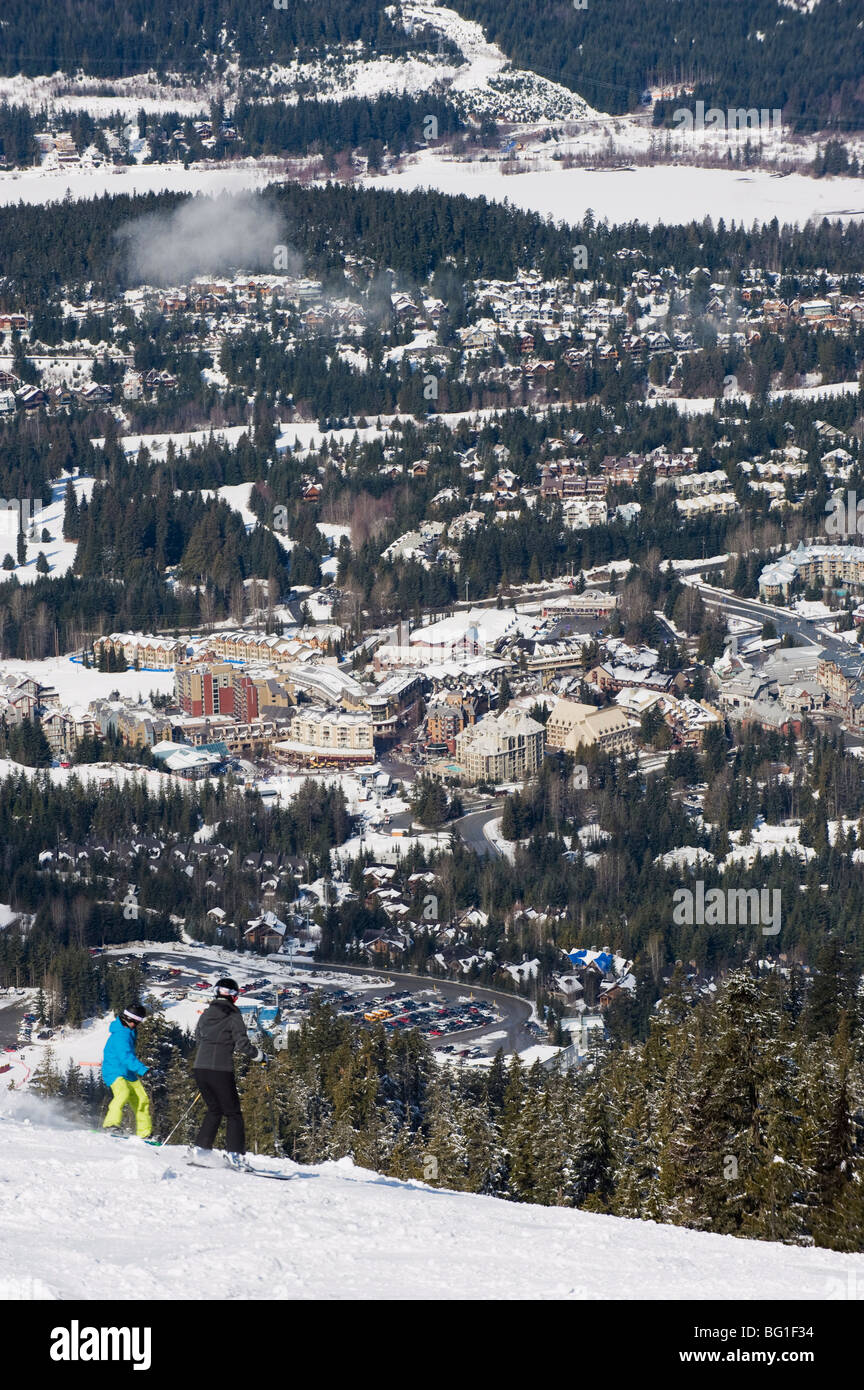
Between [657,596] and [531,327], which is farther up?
[531,327]

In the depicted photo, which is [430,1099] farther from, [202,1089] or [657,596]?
[657,596]

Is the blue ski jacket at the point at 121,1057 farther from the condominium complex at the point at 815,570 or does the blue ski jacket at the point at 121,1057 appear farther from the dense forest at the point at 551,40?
the dense forest at the point at 551,40

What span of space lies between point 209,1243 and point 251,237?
95.3m

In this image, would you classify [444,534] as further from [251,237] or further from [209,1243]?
[209,1243]

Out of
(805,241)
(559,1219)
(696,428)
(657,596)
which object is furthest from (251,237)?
(559,1219)

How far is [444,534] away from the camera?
70.2 meters

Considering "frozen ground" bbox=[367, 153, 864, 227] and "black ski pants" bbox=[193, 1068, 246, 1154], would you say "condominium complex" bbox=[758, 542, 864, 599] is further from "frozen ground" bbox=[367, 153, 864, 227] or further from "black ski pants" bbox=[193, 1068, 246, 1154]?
"black ski pants" bbox=[193, 1068, 246, 1154]

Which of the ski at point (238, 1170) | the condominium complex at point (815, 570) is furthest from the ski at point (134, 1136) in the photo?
the condominium complex at point (815, 570)

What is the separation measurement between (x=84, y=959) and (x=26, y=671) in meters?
25.7

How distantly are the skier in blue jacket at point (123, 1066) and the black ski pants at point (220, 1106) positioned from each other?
43 cm

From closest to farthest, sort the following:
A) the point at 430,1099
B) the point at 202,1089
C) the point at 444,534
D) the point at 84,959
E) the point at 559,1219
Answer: the point at 202,1089 < the point at 559,1219 < the point at 430,1099 < the point at 84,959 < the point at 444,534

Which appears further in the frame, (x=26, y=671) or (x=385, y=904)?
(x=26, y=671)

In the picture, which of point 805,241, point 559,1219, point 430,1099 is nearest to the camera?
point 559,1219

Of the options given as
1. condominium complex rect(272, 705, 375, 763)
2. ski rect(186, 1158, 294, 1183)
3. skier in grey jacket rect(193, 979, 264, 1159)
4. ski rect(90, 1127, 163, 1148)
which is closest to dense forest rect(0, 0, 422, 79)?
condominium complex rect(272, 705, 375, 763)
